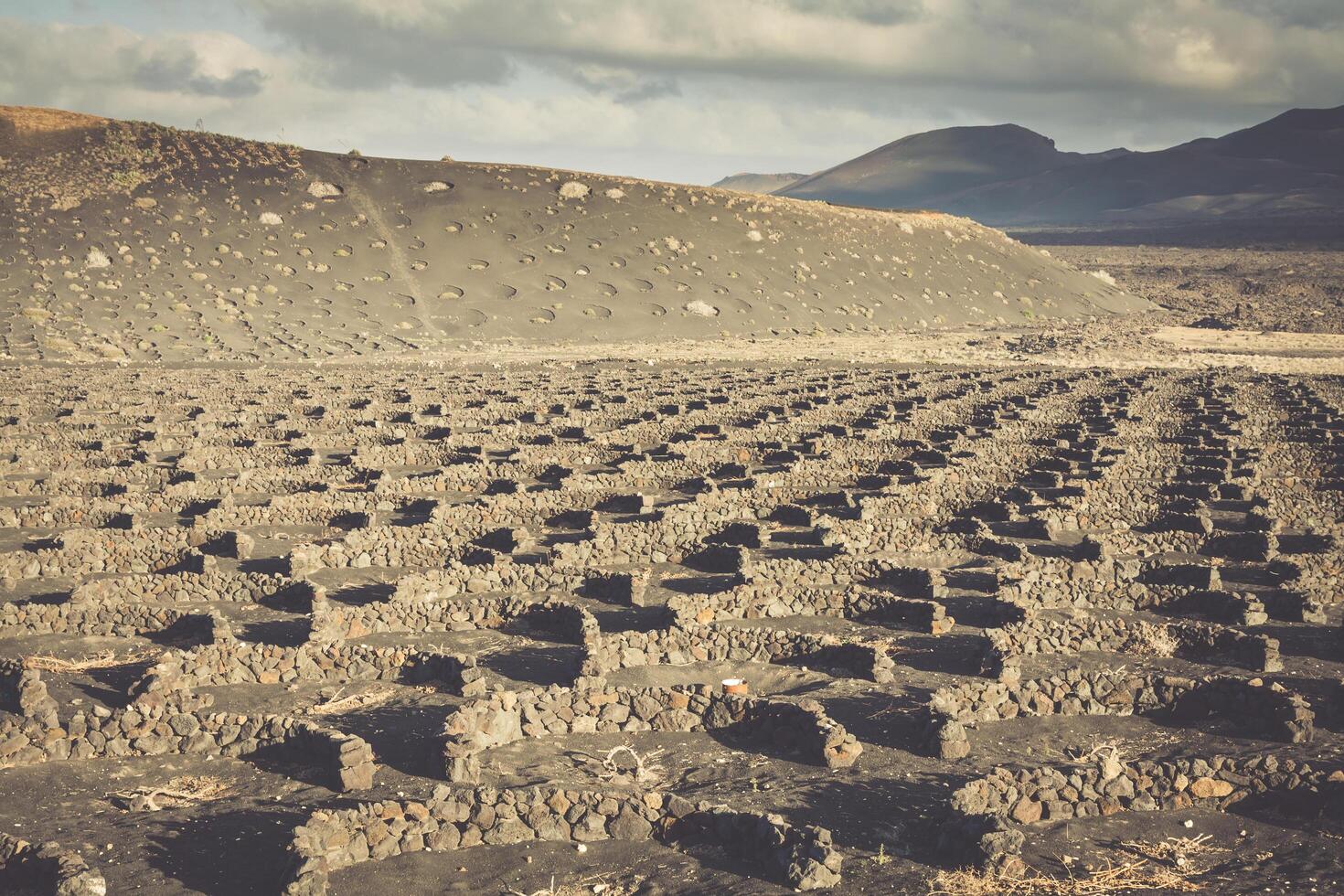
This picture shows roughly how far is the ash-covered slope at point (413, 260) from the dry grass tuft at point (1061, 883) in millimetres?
50537

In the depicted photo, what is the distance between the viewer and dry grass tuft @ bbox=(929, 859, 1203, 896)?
9.31m

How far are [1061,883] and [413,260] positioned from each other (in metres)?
68.5

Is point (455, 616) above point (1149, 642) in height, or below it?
above

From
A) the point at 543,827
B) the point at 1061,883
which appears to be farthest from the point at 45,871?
the point at 1061,883

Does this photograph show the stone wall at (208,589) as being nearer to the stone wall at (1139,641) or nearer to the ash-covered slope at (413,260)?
the stone wall at (1139,641)

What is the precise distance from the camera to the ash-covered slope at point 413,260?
200 ft

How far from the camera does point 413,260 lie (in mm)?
73125

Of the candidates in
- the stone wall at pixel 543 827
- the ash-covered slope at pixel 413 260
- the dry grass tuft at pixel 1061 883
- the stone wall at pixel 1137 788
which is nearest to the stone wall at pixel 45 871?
the stone wall at pixel 543 827

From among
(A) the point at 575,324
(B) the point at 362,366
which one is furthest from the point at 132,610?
(A) the point at 575,324

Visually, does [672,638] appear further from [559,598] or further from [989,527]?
[989,527]

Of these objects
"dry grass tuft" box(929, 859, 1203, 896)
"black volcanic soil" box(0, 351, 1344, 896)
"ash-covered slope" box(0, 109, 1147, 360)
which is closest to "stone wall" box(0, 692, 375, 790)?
"black volcanic soil" box(0, 351, 1344, 896)

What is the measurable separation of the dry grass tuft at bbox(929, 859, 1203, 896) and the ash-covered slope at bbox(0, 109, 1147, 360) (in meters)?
50.5

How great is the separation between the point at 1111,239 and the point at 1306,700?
17577cm

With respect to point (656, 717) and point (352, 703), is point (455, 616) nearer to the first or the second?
point (352, 703)
